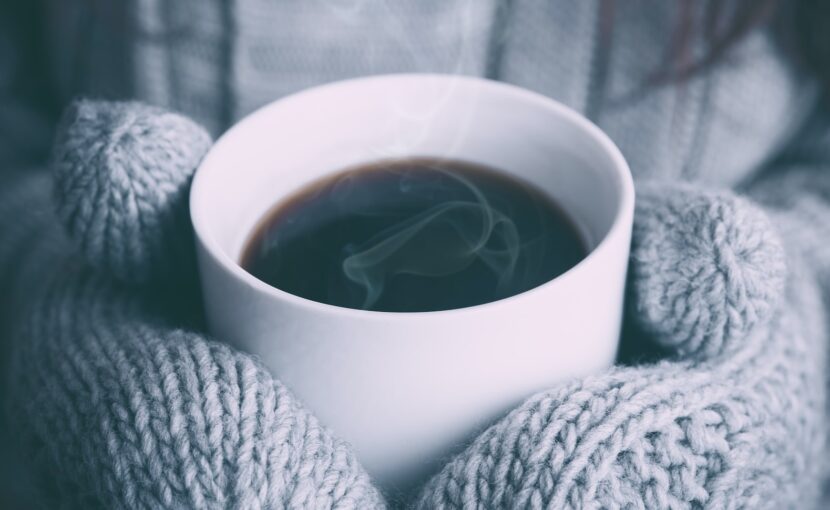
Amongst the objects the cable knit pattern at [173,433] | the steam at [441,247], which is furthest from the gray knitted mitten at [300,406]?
the steam at [441,247]

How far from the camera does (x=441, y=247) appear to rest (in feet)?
2.09

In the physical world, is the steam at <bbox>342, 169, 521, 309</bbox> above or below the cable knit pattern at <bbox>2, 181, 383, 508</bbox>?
above

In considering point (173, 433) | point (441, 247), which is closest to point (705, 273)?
point (441, 247)

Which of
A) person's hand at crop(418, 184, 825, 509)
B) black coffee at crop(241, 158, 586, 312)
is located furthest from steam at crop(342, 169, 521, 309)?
person's hand at crop(418, 184, 825, 509)

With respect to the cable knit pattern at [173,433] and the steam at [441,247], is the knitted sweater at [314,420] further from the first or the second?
the steam at [441,247]

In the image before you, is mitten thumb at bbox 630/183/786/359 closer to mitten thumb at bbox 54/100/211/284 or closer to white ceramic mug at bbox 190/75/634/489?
white ceramic mug at bbox 190/75/634/489

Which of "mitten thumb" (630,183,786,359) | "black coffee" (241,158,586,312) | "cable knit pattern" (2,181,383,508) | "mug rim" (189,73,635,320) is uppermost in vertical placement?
"mug rim" (189,73,635,320)

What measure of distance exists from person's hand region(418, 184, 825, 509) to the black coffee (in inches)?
3.0

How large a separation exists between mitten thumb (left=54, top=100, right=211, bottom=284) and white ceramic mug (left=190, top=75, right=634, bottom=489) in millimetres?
33

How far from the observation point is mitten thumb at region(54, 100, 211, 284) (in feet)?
1.85

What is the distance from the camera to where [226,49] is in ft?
3.17

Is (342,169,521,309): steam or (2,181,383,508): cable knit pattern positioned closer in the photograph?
(2,181,383,508): cable knit pattern

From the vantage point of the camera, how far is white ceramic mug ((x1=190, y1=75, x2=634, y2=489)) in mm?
448

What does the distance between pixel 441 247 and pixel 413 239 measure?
3cm
